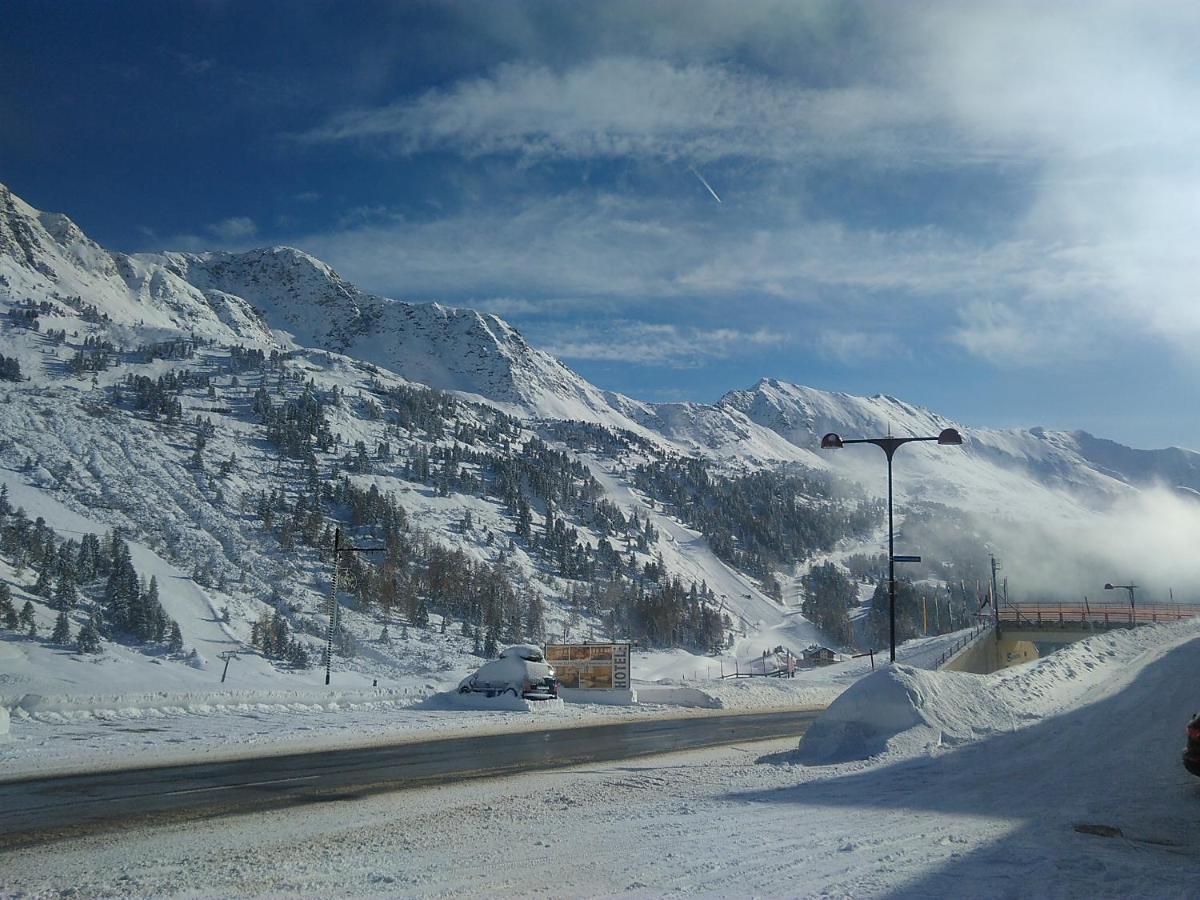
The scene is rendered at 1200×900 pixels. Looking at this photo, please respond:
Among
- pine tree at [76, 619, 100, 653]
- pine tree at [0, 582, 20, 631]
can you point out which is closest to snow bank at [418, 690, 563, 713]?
pine tree at [76, 619, 100, 653]

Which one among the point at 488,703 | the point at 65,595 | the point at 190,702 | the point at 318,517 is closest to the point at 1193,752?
the point at 488,703

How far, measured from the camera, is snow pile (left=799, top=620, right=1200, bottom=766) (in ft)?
49.6

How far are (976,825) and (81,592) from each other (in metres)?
81.6

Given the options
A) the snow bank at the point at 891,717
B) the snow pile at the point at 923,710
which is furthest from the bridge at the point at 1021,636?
the snow bank at the point at 891,717

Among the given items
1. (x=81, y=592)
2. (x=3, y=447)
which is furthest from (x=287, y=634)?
(x=3, y=447)

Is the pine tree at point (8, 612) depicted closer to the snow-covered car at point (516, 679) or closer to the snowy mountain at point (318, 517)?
the snowy mountain at point (318, 517)

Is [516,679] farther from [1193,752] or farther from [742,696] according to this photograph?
[1193,752]

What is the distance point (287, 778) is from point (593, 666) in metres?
25.3

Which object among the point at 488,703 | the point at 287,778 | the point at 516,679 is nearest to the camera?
the point at 287,778

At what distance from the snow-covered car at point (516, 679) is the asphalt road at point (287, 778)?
9615 millimetres

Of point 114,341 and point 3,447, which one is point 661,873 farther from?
point 114,341

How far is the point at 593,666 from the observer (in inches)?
1519

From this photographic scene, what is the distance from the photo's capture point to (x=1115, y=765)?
12914 mm

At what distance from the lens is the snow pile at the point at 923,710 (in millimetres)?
15133
